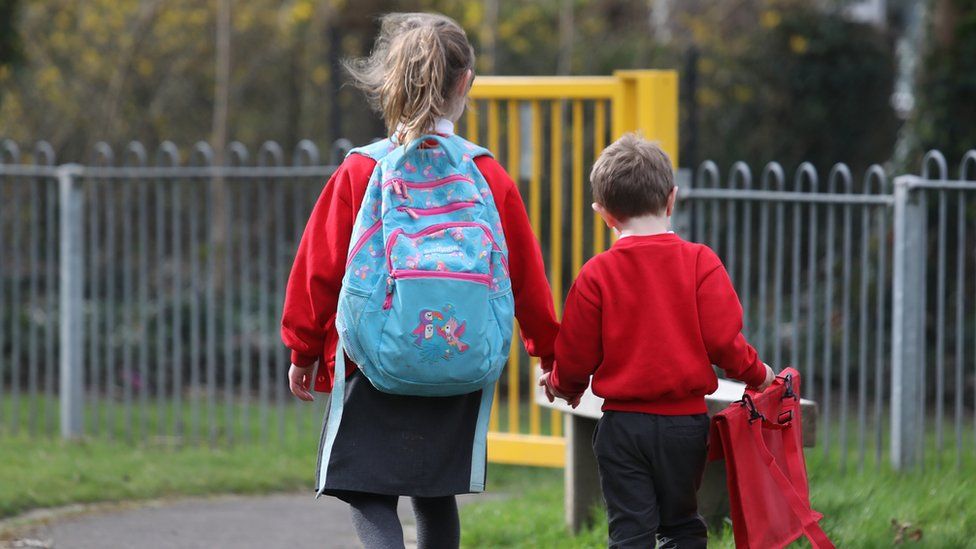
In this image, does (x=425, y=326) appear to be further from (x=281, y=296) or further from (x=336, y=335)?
(x=281, y=296)

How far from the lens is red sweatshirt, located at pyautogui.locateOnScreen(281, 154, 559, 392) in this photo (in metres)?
3.02

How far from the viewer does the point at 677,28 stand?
13.8 metres

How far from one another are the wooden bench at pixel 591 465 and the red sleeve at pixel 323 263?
1.14 meters

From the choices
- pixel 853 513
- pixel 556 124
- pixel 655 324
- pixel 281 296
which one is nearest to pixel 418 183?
pixel 655 324

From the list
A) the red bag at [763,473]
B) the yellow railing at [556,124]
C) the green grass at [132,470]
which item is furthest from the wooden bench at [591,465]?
the green grass at [132,470]

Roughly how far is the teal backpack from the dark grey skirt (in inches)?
4.3

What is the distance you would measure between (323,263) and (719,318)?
37.7 inches

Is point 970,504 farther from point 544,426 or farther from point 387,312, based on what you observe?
point 544,426

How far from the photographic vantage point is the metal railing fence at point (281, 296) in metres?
5.65

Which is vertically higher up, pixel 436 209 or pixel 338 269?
pixel 436 209

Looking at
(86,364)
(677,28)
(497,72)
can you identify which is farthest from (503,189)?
(677,28)

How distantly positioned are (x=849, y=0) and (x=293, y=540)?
30.5 ft

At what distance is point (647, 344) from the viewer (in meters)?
3.06

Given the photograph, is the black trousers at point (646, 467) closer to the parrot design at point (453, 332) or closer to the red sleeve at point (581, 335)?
the red sleeve at point (581, 335)
